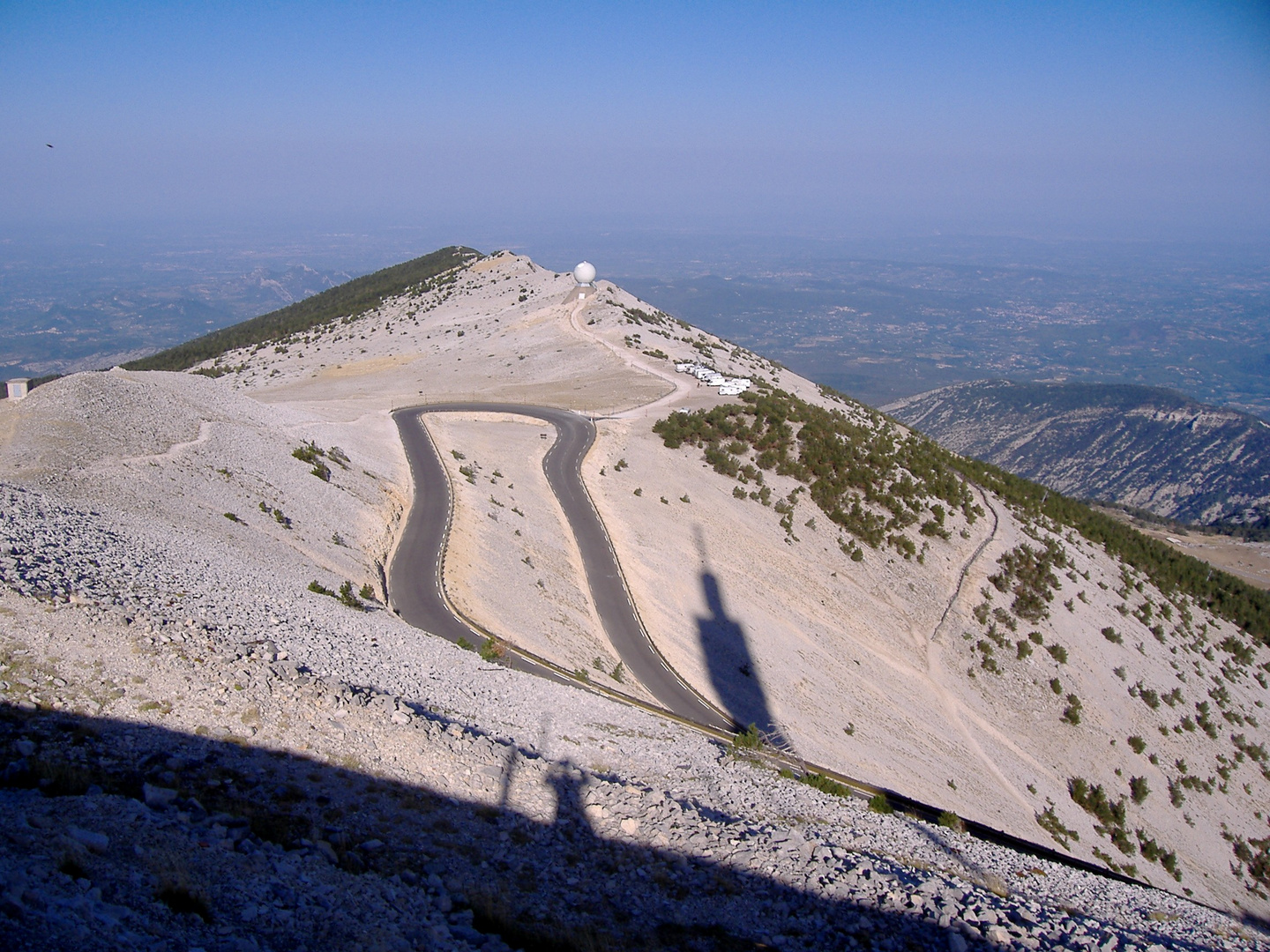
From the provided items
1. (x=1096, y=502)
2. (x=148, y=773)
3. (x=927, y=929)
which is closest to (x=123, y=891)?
(x=148, y=773)

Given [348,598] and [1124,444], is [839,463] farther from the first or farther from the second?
[1124,444]

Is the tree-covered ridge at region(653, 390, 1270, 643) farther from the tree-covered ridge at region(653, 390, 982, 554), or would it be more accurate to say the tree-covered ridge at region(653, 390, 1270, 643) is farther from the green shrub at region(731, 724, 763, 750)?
the green shrub at region(731, 724, 763, 750)

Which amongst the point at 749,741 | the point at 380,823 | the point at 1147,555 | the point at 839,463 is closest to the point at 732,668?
the point at 749,741

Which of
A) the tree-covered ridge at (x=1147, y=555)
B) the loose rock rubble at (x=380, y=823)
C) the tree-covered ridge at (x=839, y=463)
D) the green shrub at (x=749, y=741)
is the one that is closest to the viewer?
the loose rock rubble at (x=380, y=823)

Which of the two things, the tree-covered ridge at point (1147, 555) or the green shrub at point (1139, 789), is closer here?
the green shrub at point (1139, 789)

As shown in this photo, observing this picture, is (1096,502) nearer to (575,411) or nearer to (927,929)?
(575,411)

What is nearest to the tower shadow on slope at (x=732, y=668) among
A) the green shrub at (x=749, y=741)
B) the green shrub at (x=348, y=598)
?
the green shrub at (x=749, y=741)

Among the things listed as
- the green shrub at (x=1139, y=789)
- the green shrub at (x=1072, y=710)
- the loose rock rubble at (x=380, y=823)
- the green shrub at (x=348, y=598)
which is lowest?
A: the green shrub at (x=1139, y=789)

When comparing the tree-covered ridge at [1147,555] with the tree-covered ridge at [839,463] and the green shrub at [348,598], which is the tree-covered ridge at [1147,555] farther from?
the green shrub at [348,598]
